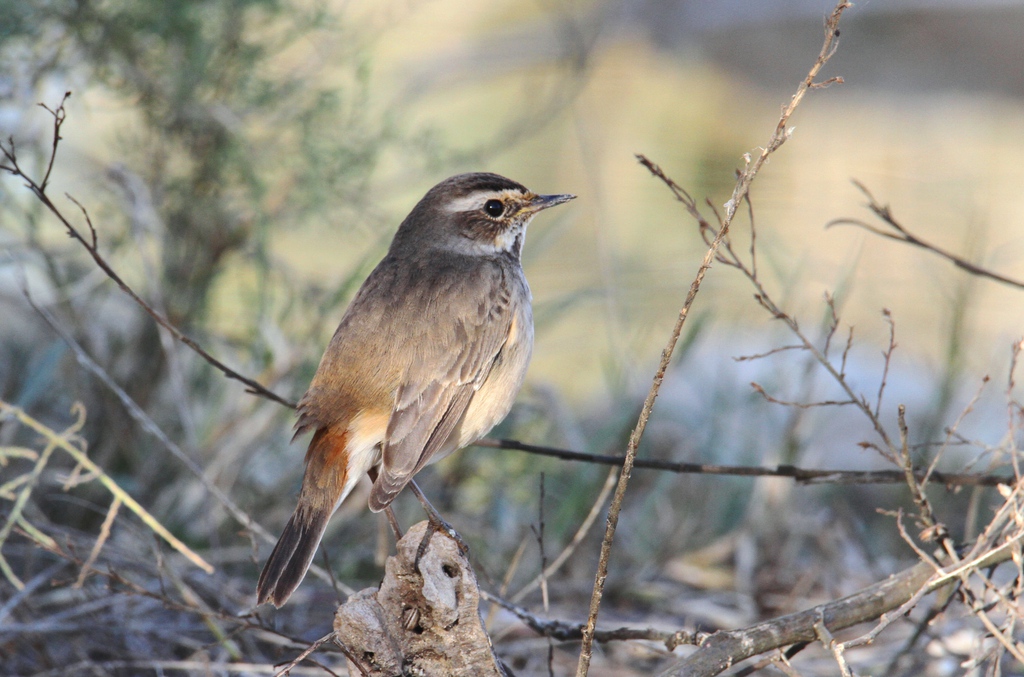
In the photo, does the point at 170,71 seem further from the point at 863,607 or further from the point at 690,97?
the point at 690,97

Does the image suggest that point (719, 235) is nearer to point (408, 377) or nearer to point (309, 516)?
point (408, 377)

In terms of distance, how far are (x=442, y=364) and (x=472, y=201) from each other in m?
0.80

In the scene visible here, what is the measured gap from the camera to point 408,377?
148 inches

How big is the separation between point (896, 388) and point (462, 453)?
420cm

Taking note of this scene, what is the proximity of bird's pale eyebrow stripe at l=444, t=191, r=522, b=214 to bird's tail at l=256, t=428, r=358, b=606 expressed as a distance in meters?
1.06

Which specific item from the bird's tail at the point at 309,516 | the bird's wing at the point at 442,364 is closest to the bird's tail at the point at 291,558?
the bird's tail at the point at 309,516

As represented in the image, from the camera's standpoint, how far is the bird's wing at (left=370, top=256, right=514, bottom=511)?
11.9 feet

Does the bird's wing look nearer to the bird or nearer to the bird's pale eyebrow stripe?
the bird

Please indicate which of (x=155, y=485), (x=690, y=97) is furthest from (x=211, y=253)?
(x=690, y=97)

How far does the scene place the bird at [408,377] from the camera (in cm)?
362

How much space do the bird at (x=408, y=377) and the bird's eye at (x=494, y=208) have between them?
0.22 meters

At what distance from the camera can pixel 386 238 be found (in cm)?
598

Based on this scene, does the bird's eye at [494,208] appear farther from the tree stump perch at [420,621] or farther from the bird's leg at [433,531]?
the tree stump perch at [420,621]

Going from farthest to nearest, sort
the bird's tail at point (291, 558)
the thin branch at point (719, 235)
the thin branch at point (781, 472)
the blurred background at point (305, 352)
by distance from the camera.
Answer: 1. the blurred background at point (305, 352)
2. the thin branch at point (781, 472)
3. the bird's tail at point (291, 558)
4. the thin branch at point (719, 235)
